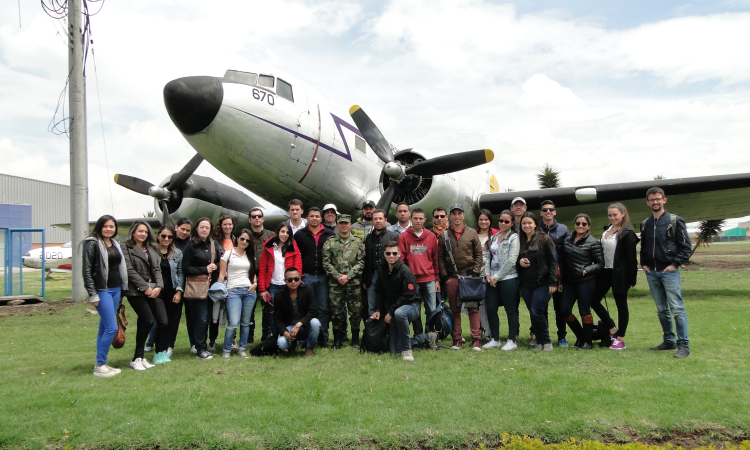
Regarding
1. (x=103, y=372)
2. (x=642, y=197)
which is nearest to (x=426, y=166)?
(x=642, y=197)

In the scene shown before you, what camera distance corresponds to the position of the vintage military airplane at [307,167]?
898 centimetres

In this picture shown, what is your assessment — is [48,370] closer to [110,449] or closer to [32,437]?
[32,437]

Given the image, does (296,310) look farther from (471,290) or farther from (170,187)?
(170,187)

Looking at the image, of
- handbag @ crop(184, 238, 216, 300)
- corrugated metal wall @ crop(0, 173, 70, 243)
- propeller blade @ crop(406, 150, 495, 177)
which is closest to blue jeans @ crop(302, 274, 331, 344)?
handbag @ crop(184, 238, 216, 300)

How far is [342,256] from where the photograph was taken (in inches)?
254

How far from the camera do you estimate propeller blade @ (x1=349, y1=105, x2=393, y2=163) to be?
11.0 metres

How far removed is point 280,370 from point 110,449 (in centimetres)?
216

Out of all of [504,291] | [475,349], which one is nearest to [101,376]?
[475,349]

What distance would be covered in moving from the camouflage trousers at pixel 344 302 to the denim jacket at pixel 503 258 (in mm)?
1791

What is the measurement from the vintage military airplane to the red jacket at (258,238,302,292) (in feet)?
11.4

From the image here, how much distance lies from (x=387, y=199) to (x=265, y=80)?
3.47 m

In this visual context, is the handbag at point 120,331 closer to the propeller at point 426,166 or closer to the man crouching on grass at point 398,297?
the man crouching on grass at point 398,297

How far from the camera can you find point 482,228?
6.87 m

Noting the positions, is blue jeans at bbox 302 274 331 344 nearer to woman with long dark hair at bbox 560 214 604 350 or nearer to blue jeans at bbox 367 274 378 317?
blue jeans at bbox 367 274 378 317
